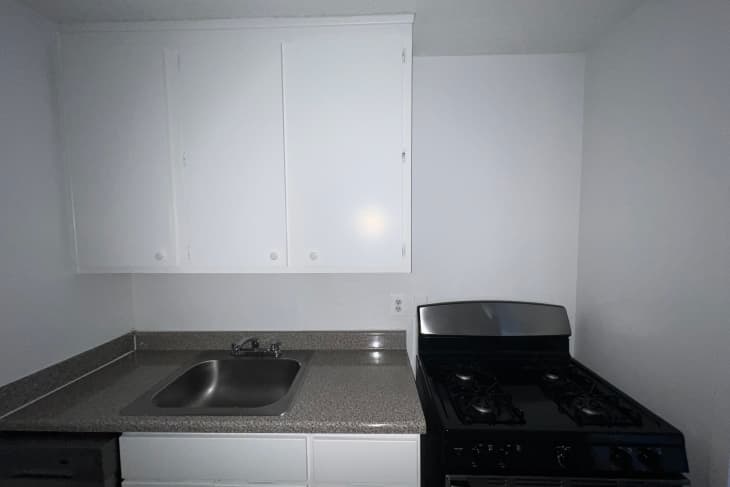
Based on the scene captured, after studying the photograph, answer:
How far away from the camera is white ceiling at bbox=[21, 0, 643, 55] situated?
1.29 m

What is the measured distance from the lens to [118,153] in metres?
1.43

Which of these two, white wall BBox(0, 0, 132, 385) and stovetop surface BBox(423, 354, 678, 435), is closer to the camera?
stovetop surface BBox(423, 354, 678, 435)

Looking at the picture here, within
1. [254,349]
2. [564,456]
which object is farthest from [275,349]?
[564,456]

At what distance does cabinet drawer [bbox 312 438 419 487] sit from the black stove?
104 mm

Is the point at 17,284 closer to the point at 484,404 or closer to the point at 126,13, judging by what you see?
the point at 126,13

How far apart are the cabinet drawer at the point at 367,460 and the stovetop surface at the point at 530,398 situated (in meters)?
0.20

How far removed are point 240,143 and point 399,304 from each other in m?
1.11

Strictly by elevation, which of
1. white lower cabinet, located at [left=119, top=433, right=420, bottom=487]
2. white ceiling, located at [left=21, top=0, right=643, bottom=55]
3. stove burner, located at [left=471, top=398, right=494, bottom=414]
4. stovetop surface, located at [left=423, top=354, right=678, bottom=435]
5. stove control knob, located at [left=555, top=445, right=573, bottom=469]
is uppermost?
white ceiling, located at [left=21, top=0, right=643, bottom=55]

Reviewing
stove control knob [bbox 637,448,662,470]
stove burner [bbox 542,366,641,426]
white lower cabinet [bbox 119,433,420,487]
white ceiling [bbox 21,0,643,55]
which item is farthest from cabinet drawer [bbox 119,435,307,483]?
white ceiling [bbox 21,0,643,55]

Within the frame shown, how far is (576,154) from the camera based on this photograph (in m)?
1.72

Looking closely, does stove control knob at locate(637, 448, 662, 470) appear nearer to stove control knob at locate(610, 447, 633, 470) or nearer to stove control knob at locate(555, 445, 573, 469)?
stove control knob at locate(610, 447, 633, 470)

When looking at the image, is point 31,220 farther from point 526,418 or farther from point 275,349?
point 526,418

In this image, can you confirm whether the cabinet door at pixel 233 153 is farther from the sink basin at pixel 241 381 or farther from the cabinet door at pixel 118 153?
the sink basin at pixel 241 381

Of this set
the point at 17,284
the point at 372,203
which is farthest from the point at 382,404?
the point at 17,284
